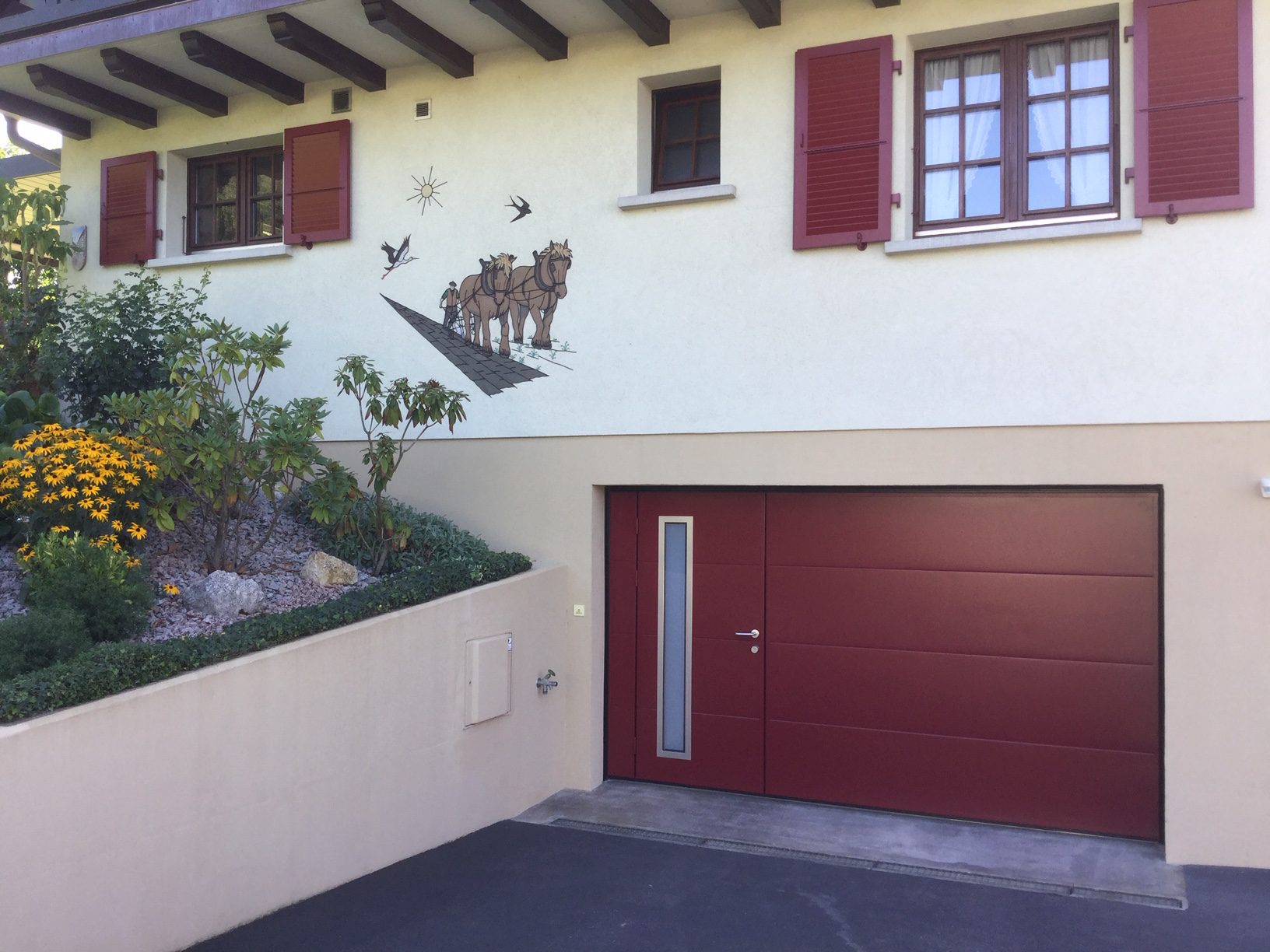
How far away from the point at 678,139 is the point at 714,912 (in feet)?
18.1

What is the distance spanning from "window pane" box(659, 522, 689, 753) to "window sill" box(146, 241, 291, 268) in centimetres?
409

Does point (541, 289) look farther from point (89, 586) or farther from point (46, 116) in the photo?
point (46, 116)

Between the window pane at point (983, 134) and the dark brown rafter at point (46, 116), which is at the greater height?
the dark brown rafter at point (46, 116)

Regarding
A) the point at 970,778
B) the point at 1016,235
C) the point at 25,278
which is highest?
the point at 25,278

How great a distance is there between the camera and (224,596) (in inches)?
268

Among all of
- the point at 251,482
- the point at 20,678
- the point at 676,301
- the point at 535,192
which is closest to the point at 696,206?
the point at 676,301

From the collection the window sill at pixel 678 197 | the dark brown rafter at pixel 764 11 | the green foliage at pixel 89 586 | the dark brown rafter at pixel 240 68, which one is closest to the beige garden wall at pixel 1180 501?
the window sill at pixel 678 197

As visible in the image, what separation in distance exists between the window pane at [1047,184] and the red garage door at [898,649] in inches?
74.6

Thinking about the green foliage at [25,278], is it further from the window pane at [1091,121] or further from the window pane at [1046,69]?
the window pane at [1091,121]

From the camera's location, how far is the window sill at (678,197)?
307 inches

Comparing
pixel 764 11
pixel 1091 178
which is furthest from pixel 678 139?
pixel 1091 178

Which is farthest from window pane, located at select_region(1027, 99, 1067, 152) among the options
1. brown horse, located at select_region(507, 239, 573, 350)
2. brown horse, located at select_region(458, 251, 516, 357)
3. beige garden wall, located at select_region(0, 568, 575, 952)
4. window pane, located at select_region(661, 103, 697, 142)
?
beige garden wall, located at select_region(0, 568, 575, 952)

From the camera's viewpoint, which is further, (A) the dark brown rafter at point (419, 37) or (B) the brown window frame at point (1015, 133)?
(A) the dark brown rafter at point (419, 37)

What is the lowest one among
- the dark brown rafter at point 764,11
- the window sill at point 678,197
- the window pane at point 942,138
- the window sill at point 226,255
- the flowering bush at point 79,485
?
the flowering bush at point 79,485
